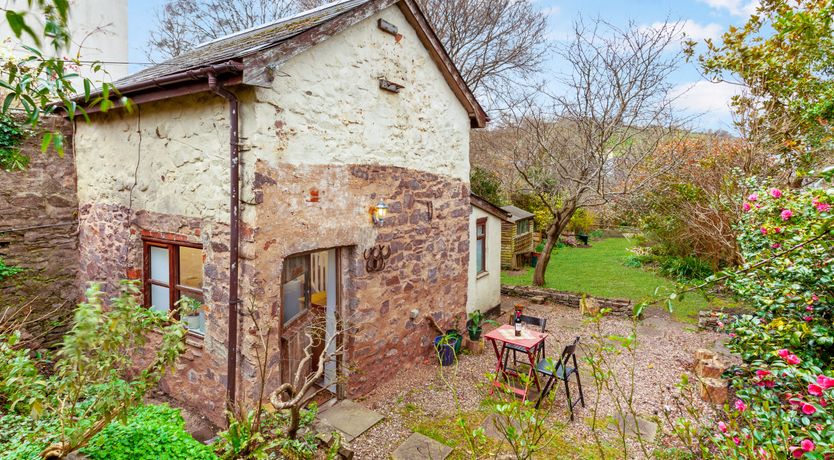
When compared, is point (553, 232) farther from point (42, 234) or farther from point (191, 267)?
point (42, 234)

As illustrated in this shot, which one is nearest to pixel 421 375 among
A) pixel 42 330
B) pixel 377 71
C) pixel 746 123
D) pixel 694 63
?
pixel 377 71

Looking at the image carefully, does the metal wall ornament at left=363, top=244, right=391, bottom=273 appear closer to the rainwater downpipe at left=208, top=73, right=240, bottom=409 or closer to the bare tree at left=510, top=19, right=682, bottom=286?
the rainwater downpipe at left=208, top=73, right=240, bottom=409

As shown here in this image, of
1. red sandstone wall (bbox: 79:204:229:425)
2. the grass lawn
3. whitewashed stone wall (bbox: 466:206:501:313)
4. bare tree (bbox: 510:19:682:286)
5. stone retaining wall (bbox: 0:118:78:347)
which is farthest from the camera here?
the grass lawn

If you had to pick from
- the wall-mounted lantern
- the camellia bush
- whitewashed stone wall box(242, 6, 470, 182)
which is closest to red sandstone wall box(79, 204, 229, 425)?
whitewashed stone wall box(242, 6, 470, 182)

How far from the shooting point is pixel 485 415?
5883mm

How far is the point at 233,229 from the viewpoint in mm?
4598

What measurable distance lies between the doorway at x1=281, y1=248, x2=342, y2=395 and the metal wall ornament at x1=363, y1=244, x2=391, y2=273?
42cm

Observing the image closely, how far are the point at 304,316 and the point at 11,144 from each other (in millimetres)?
4576

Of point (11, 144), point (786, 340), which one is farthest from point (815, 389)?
point (11, 144)

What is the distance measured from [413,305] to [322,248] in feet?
7.38

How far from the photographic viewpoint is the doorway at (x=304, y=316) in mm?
5539

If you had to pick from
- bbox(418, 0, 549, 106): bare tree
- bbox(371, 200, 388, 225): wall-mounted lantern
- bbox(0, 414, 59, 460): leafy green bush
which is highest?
bbox(418, 0, 549, 106): bare tree

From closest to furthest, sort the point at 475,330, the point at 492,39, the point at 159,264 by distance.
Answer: the point at 159,264 < the point at 475,330 < the point at 492,39

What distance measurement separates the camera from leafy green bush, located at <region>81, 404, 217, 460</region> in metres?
3.01
